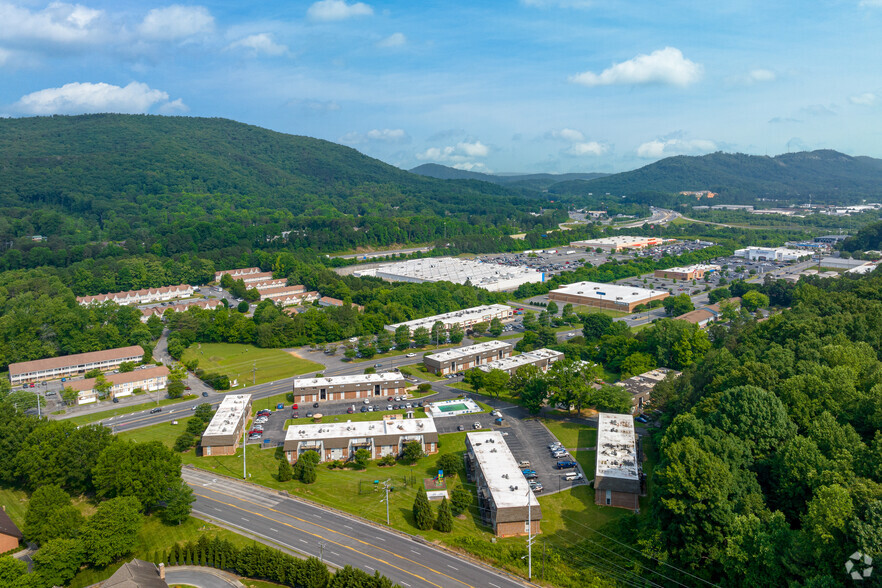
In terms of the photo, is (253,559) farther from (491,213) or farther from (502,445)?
(491,213)

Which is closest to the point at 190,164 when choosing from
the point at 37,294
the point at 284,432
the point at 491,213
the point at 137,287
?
the point at 491,213

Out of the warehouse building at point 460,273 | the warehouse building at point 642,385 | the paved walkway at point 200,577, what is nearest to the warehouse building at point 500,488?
the paved walkway at point 200,577

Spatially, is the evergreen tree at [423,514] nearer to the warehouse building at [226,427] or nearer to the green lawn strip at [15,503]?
the warehouse building at [226,427]

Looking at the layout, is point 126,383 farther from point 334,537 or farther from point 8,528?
point 334,537

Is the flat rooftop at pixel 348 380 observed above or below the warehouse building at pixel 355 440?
above

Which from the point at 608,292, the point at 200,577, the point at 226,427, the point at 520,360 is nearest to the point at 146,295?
the point at 226,427

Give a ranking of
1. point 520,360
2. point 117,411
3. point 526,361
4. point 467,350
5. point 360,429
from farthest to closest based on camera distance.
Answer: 1. point 467,350
2. point 520,360
3. point 526,361
4. point 117,411
5. point 360,429

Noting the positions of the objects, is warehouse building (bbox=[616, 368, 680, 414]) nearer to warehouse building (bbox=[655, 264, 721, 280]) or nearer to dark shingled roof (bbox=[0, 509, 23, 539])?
dark shingled roof (bbox=[0, 509, 23, 539])
